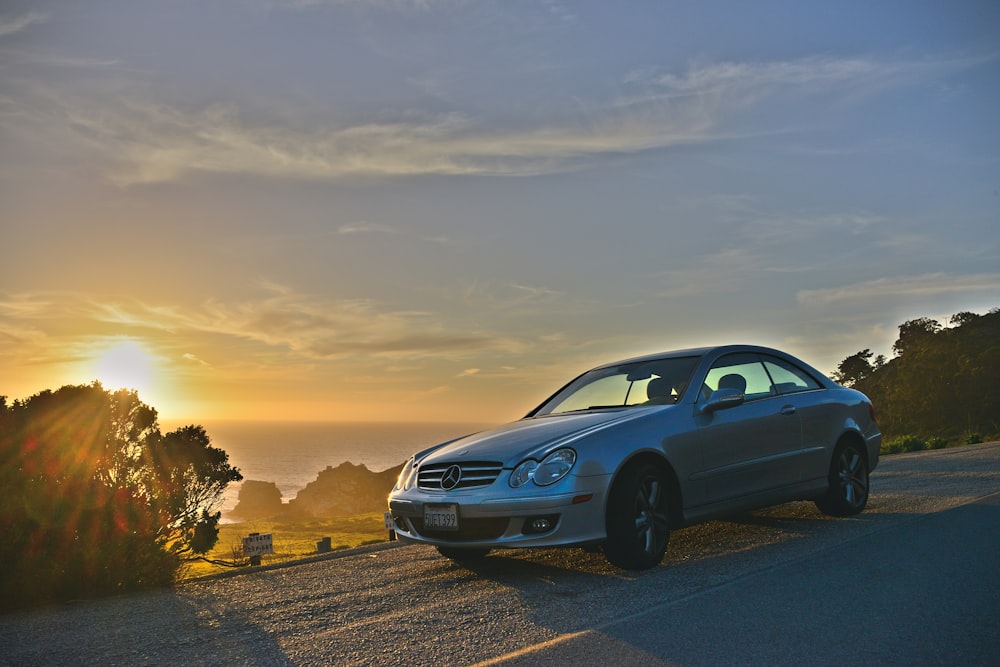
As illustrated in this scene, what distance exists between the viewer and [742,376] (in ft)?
24.8

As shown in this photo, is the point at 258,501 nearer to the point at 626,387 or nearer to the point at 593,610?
the point at 626,387

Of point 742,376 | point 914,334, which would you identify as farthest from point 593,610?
point 914,334

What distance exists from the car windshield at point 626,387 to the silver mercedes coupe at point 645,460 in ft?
0.05

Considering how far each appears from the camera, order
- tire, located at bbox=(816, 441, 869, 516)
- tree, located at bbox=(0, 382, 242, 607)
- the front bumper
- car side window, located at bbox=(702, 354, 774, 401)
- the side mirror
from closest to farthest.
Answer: the front bumper, tree, located at bbox=(0, 382, 242, 607), the side mirror, car side window, located at bbox=(702, 354, 774, 401), tire, located at bbox=(816, 441, 869, 516)

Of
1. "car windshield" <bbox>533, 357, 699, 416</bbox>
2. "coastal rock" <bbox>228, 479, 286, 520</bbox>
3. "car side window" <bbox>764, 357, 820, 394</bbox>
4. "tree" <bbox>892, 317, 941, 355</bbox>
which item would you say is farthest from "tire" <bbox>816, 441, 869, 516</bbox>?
"coastal rock" <bbox>228, 479, 286, 520</bbox>

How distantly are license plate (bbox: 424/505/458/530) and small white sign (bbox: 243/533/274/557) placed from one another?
7.87 feet

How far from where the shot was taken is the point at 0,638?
5.09 meters

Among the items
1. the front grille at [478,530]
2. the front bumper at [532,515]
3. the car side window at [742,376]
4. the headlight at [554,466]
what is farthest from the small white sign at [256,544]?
the car side window at [742,376]

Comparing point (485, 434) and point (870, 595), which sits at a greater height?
point (485, 434)

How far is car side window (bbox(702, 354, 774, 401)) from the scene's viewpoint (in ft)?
23.9

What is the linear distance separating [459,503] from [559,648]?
192 centimetres

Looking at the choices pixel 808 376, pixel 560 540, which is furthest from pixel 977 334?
pixel 560 540

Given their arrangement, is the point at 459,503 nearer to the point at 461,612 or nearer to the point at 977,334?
the point at 461,612

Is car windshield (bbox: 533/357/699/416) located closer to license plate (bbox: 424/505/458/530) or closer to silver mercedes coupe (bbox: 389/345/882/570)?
silver mercedes coupe (bbox: 389/345/882/570)
